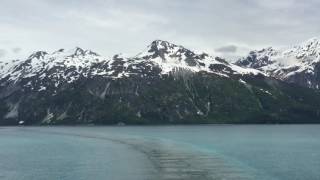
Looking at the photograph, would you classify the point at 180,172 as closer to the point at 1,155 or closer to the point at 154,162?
the point at 154,162

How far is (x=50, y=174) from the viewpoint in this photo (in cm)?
9944

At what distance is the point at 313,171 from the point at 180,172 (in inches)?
954

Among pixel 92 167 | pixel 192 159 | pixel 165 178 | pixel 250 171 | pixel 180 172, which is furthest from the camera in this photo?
pixel 192 159

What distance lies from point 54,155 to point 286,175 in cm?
6582

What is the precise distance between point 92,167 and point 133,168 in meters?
10.1

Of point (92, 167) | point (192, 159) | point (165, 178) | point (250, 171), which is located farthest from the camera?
point (192, 159)

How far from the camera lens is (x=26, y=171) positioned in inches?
4126

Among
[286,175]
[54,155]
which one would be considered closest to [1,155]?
[54,155]

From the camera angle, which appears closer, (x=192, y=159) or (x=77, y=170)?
(x=77, y=170)

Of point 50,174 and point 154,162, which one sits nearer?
point 50,174

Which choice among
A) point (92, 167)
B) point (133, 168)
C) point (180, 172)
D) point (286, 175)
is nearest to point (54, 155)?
point (92, 167)

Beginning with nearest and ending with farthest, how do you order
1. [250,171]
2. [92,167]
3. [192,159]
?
[250,171] < [92,167] < [192,159]

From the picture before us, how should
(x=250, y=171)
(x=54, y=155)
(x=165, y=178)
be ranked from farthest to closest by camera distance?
(x=54, y=155) → (x=250, y=171) → (x=165, y=178)

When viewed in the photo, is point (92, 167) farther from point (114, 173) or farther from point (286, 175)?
point (286, 175)
